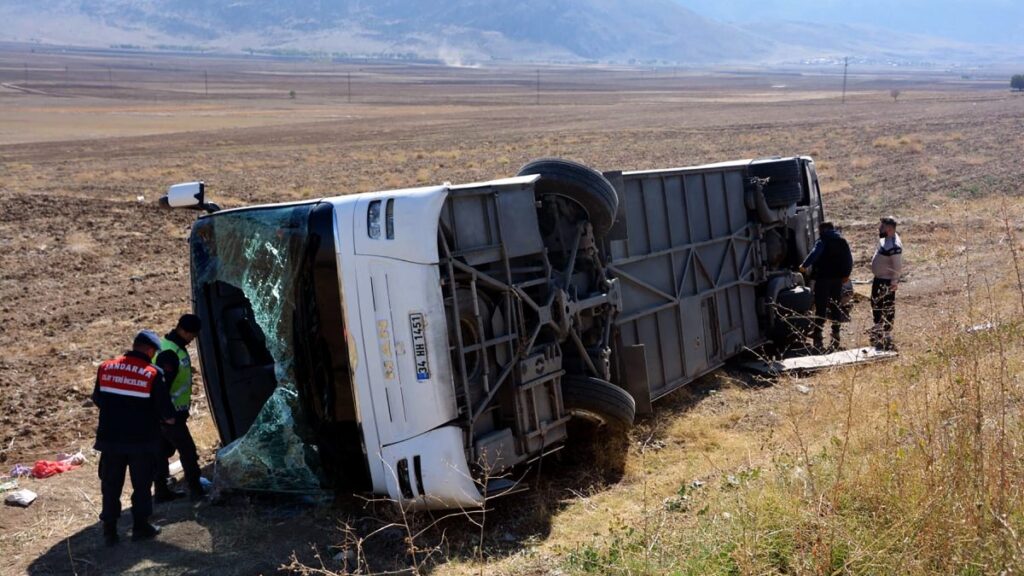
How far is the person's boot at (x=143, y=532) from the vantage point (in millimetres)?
6598

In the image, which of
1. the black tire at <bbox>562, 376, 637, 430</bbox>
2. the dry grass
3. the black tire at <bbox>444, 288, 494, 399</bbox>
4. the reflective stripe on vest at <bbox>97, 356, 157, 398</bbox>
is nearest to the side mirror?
the reflective stripe on vest at <bbox>97, 356, 157, 398</bbox>

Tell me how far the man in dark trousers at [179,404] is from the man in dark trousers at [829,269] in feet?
19.9

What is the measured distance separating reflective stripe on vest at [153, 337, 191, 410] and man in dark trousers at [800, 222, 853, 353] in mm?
6076

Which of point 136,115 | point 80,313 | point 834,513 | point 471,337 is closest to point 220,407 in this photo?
point 471,337

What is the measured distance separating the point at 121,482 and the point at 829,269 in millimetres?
7050

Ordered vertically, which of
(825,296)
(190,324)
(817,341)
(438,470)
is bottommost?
(817,341)

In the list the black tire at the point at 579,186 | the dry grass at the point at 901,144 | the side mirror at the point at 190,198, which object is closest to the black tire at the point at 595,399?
the black tire at the point at 579,186

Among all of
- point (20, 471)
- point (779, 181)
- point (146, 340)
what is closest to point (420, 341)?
point (146, 340)

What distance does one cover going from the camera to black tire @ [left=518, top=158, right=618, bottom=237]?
7527 mm

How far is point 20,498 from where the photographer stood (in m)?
7.33

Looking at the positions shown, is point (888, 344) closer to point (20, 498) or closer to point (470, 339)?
point (470, 339)

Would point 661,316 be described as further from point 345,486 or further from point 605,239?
point 345,486

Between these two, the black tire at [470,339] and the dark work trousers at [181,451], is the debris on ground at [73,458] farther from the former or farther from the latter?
the black tire at [470,339]

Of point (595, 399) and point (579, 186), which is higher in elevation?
point (579, 186)
